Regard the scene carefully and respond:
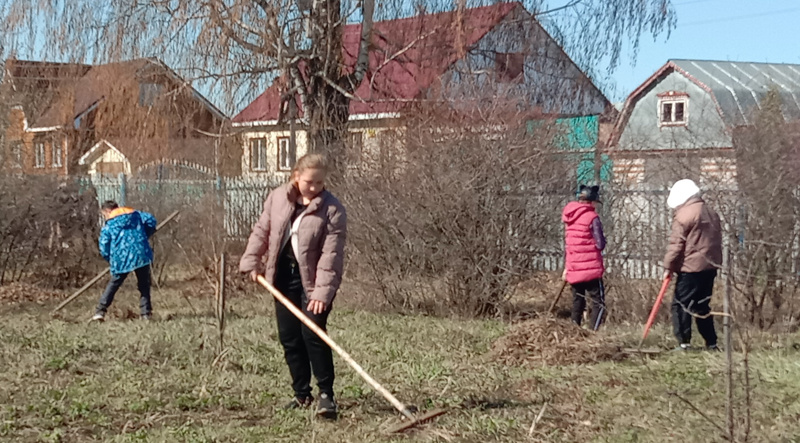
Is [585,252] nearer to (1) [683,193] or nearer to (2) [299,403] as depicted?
(1) [683,193]

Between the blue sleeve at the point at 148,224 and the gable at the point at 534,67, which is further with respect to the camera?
the gable at the point at 534,67

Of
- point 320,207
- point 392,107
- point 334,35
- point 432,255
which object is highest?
point 334,35

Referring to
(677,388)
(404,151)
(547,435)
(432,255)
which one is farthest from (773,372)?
(404,151)

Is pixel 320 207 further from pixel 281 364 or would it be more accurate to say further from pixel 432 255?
pixel 432 255

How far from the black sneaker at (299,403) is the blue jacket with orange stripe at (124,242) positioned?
172 inches

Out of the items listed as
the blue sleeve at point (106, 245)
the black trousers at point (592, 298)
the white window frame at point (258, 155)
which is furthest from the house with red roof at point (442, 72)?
the black trousers at point (592, 298)

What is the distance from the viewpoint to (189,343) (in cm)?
733

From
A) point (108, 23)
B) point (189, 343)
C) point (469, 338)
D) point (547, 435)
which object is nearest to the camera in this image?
point (547, 435)

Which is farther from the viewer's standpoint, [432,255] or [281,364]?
[432,255]

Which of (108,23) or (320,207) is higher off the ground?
(108,23)

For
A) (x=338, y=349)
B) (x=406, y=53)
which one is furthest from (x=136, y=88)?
(x=338, y=349)

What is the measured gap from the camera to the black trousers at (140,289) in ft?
30.3

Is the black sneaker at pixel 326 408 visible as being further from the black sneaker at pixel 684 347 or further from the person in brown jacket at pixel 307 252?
the black sneaker at pixel 684 347

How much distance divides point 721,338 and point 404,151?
11.9ft
